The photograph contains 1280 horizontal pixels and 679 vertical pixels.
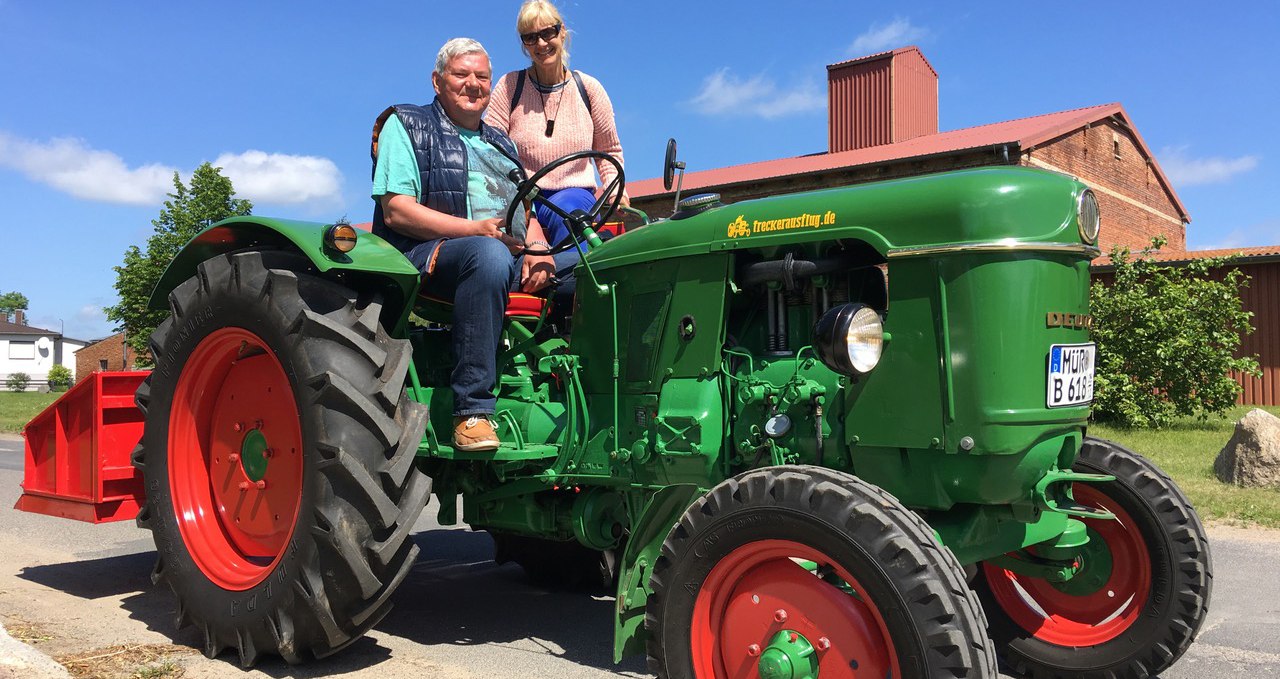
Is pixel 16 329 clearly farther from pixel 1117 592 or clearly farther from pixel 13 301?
pixel 1117 592

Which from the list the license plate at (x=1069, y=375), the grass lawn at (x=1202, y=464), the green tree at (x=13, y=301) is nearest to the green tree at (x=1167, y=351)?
the grass lawn at (x=1202, y=464)

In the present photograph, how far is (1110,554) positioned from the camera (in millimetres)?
3611

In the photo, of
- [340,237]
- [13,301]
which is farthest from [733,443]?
[13,301]

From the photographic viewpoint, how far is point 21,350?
266 feet

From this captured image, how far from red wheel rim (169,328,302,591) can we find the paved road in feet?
1.37

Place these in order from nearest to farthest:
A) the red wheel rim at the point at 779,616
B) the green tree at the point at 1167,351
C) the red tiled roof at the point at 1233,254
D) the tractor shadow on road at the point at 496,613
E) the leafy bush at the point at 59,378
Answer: the red wheel rim at the point at 779,616, the tractor shadow on road at the point at 496,613, the green tree at the point at 1167,351, the red tiled roof at the point at 1233,254, the leafy bush at the point at 59,378

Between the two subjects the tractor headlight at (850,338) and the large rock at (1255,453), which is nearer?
the tractor headlight at (850,338)

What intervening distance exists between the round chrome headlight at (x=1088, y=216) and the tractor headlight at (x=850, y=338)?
0.69 metres

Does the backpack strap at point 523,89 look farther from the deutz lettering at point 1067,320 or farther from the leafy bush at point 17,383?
the leafy bush at point 17,383

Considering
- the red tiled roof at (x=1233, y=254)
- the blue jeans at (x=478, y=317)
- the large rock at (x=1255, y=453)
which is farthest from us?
the red tiled roof at (x=1233, y=254)

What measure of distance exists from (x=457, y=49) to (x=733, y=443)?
2.18m

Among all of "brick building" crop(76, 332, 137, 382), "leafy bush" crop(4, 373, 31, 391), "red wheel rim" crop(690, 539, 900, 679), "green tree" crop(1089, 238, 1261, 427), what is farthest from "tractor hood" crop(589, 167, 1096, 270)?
"brick building" crop(76, 332, 137, 382)

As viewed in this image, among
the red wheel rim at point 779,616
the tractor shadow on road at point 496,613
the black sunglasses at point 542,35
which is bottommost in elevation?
the tractor shadow on road at point 496,613

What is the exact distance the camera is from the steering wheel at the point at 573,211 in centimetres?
376
